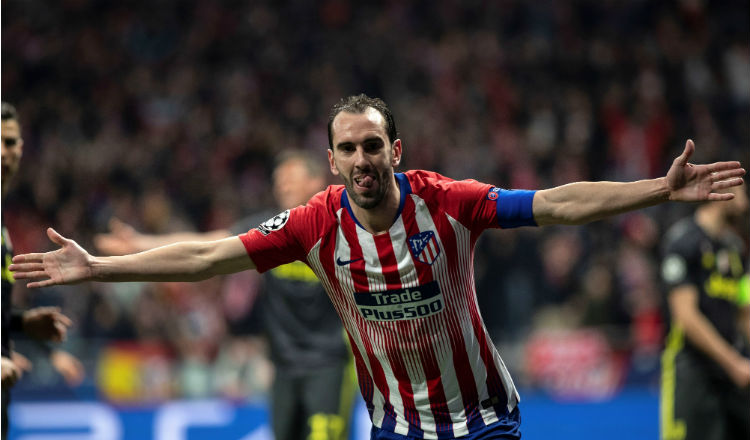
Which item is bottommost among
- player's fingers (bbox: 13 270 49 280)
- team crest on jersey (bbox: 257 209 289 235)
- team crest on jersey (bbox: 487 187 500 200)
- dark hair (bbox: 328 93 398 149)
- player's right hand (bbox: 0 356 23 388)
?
player's right hand (bbox: 0 356 23 388)

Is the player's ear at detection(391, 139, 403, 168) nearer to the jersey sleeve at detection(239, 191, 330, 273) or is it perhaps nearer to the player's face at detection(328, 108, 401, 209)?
the player's face at detection(328, 108, 401, 209)

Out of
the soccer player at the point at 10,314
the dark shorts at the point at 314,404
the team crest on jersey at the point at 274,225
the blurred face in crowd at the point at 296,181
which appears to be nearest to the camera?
the team crest on jersey at the point at 274,225

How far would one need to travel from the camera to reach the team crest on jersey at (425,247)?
394cm

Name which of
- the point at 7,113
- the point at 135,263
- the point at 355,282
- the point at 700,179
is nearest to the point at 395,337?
the point at 355,282

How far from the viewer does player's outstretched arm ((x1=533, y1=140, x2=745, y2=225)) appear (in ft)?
11.8

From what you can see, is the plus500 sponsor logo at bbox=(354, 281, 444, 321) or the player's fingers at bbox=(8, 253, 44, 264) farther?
the plus500 sponsor logo at bbox=(354, 281, 444, 321)

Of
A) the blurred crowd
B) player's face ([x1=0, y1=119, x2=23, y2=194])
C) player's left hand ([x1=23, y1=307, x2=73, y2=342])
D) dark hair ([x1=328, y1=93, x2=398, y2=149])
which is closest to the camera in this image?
dark hair ([x1=328, y1=93, x2=398, y2=149])

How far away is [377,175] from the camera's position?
12.7 ft

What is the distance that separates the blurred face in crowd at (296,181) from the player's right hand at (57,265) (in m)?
2.87

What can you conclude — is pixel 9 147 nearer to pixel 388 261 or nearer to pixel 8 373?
pixel 8 373

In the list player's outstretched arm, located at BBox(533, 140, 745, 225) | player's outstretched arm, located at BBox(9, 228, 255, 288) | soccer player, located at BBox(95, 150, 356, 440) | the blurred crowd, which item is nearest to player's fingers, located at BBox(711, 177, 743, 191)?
player's outstretched arm, located at BBox(533, 140, 745, 225)

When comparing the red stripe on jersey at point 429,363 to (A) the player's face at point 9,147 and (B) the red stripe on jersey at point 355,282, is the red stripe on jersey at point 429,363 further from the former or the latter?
(A) the player's face at point 9,147

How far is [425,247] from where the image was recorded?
395cm

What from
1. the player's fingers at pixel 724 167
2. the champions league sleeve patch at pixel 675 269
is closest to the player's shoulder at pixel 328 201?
the player's fingers at pixel 724 167
